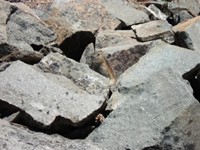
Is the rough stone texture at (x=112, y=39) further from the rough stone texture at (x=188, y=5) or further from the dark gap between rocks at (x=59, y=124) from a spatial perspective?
the rough stone texture at (x=188, y=5)

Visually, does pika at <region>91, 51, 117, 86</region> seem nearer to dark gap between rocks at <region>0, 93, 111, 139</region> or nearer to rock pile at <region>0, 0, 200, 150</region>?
rock pile at <region>0, 0, 200, 150</region>

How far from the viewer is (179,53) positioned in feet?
19.6

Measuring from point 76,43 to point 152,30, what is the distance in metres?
1.24

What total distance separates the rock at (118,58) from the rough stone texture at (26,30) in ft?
2.71

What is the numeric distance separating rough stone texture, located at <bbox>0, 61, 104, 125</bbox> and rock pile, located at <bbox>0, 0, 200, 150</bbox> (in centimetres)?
1

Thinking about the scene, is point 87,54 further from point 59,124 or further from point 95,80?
point 59,124

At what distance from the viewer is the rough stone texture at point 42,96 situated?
4.77m

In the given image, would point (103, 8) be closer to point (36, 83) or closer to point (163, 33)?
point (163, 33)

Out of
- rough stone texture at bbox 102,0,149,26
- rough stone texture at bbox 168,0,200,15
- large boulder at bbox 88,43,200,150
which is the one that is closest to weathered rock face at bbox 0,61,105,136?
large boulder at bbox 88,43,200,150

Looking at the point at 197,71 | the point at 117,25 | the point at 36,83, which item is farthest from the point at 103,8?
the point at 36,83

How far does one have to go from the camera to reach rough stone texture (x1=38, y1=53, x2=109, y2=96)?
5516mm

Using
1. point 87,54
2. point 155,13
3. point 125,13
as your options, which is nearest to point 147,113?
point 87,54

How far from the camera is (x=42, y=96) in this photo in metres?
4.93

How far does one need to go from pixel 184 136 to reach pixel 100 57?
1.79 meters
